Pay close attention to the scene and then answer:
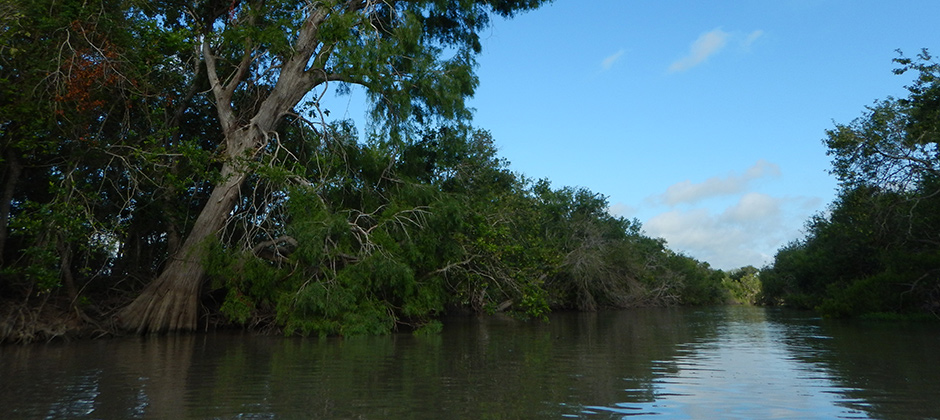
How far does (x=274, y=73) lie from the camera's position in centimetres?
1875

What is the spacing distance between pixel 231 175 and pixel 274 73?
4914 millimetres

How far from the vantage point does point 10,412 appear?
5500 mm

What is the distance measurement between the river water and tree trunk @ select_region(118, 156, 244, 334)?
7.68ft

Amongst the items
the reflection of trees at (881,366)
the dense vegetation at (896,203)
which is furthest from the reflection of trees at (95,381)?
the dense vegetation at (896,203)

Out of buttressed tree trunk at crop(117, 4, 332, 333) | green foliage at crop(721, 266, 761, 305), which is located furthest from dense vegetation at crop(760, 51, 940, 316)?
green foliage at crop(721, 266, 761, 305)

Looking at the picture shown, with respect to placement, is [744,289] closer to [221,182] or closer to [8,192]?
[221,182]

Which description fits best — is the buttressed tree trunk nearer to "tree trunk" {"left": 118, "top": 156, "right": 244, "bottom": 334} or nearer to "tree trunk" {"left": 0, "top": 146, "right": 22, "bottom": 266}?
"tree trunk" {"left": 118, "top": 156, "right": 244, "bottom": 334}

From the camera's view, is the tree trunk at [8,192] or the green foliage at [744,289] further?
the green foliage at [744,289]

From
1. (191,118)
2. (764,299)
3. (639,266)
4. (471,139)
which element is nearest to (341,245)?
(191,118)

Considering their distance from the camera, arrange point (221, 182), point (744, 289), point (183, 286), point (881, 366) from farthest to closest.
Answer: point (744, 289) < point (183, 286) < point (221, 182) < point (881, 366)

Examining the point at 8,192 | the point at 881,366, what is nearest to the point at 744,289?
the point at 881,366

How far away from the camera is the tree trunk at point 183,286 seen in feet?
48.9

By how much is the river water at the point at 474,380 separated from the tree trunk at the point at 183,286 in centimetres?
234

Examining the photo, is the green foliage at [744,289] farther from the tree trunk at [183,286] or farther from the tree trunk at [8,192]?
the tree trunk at [8,192]
